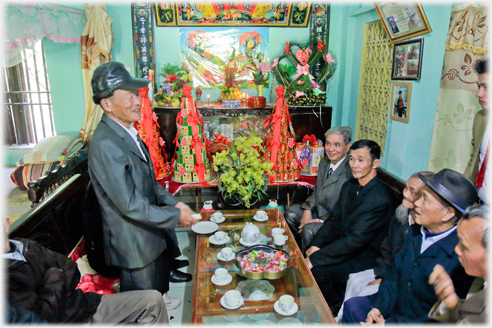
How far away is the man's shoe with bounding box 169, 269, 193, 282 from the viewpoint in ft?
9.68

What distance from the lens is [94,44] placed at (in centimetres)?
429

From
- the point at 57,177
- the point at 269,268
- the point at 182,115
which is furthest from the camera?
the point at 182,115

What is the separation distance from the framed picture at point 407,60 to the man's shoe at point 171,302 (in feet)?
9.61

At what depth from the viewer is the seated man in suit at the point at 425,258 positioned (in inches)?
64.5

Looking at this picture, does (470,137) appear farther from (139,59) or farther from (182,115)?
(139,59)

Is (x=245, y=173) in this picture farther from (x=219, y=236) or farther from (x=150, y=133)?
(x=150, y=133)

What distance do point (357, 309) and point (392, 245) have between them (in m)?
0.48

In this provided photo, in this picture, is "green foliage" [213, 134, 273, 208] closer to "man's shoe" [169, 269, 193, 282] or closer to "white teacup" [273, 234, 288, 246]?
"white teacup" [273, 234, 288, 246]

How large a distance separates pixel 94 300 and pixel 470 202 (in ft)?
6.89

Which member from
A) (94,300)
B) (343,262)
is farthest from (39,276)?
(343,262)

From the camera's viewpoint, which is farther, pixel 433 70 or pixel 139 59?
pixel 139 59

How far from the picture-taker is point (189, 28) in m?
4.71

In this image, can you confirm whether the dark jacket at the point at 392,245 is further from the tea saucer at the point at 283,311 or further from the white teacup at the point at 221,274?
the white teacup at the point at 221,274

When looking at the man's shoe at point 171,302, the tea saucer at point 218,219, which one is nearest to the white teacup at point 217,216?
the tea saucer at point 218,219
